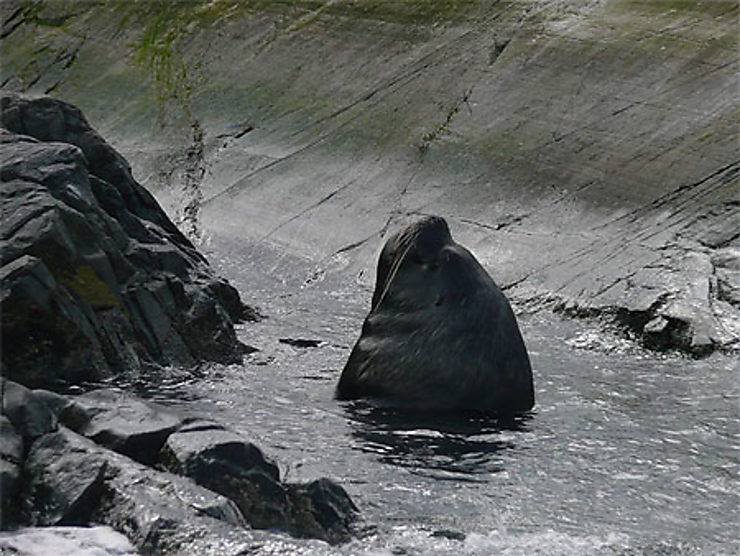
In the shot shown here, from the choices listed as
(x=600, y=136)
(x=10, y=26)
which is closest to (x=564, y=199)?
(x=600, y=136)

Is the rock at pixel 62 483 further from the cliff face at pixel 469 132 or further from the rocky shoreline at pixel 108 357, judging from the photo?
the cliff face at pixel 469 132

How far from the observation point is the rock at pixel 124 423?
24.2 feet

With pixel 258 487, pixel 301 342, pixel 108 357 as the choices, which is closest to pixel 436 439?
pixel 258 487

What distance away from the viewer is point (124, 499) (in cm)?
667

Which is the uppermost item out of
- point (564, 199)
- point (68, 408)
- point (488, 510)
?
point (68, 408)

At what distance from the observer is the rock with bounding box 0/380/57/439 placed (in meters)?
7.18

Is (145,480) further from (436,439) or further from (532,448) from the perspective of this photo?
(532,448)

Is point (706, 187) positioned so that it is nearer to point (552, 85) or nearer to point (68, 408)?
point (552, 85)

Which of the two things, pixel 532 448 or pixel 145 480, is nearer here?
pixel 145 480

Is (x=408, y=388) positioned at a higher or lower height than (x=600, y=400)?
higher

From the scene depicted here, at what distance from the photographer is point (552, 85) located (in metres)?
17.1

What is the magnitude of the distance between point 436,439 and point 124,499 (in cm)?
295

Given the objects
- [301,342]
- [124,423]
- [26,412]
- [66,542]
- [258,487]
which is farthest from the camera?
[301,342]

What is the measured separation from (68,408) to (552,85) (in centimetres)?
1052
